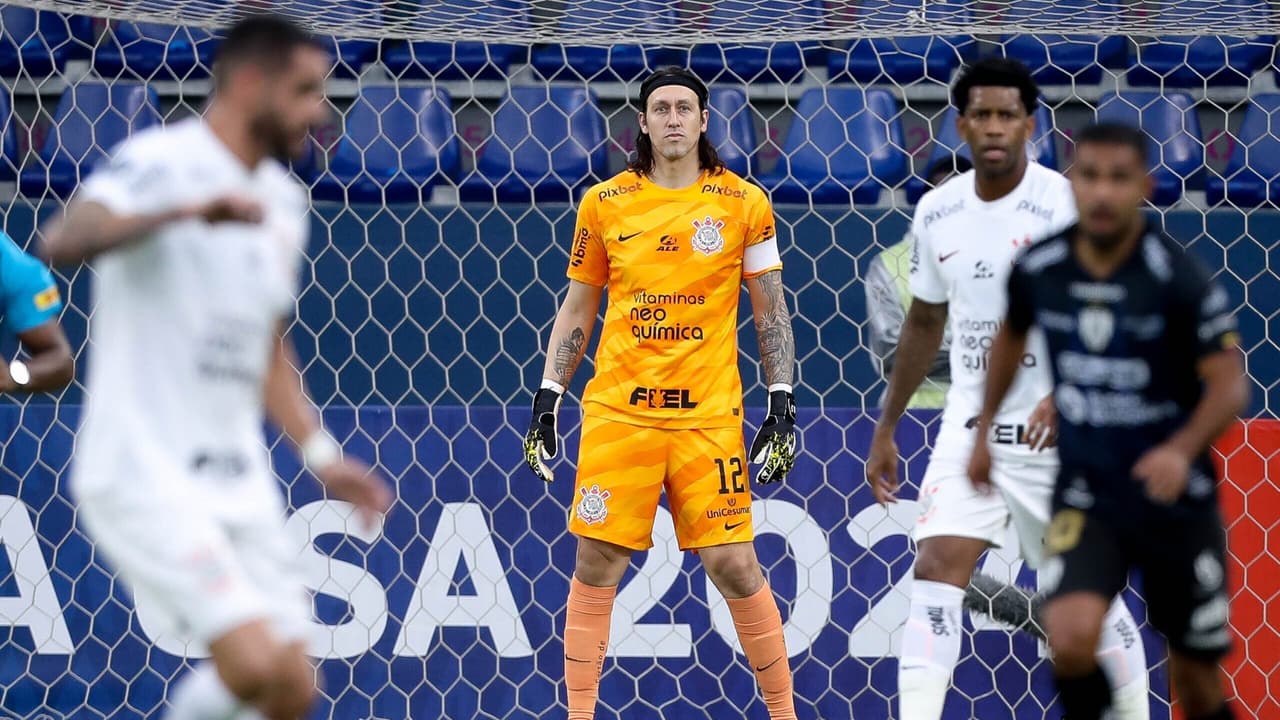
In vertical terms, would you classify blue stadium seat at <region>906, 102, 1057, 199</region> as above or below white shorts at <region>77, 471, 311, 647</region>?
above

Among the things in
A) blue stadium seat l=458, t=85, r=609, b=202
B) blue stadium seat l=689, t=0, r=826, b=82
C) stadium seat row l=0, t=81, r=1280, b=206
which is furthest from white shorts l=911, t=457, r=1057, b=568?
blue stadium seat l=458, t=85, r=609, b=202

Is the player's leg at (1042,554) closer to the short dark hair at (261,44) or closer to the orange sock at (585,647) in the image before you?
the orange sock at (585,647)

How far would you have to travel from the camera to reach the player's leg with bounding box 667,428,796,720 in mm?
4551

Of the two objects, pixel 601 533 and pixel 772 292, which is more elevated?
pixel 772 292

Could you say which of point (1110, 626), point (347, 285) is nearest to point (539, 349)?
point (347, 285)

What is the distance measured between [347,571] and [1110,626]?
2.31 metres

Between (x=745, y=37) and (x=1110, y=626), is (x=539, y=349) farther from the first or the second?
(x=1110, y=626)

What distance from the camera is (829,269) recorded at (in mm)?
6266

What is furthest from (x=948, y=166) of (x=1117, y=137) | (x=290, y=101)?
(x=290, y=101)

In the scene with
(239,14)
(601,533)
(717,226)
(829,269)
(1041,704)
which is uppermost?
(239,14)

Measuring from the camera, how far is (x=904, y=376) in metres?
4.15

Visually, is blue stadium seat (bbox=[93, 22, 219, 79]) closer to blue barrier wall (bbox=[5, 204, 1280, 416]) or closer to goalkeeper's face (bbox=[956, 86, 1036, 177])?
blue barrier wall (bbox=[5, 204, 1280, 416])

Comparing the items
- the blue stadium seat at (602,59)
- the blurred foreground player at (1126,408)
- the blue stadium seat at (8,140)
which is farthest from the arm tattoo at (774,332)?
the blue stadium seat at (8,140)

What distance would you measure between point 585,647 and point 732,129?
9.77 ft
